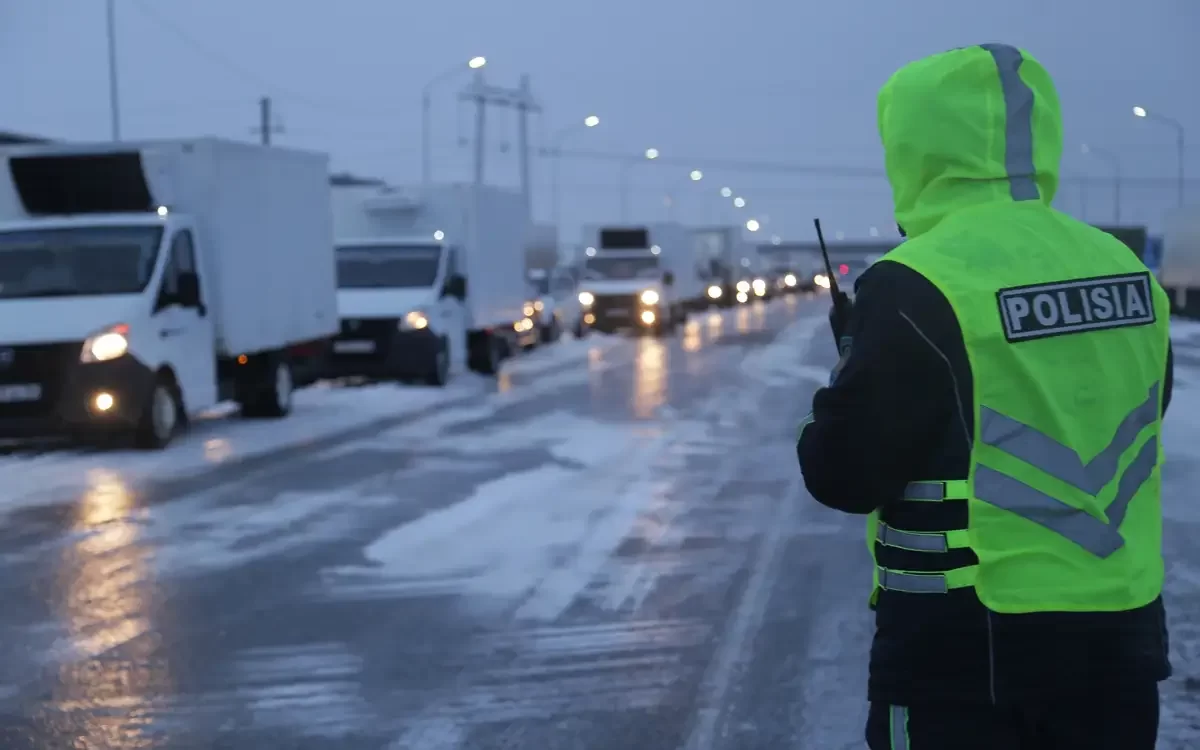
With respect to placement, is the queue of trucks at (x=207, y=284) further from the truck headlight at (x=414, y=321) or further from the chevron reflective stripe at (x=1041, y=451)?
the chevron reflective stripe at (x=1041, y=451)

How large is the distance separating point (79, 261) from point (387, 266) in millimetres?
8574

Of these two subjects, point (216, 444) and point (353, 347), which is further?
point (353, 347)

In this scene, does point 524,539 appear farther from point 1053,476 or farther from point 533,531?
point 1053,476

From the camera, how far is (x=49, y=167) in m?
17.8

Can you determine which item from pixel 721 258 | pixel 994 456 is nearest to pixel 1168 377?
pixel 994 456

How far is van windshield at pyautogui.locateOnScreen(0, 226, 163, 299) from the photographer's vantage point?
53.2 feet

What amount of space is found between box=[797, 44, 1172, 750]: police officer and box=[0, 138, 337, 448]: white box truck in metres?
13.4

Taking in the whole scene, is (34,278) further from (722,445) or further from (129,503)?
(722,445)

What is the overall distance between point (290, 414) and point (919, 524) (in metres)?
17.6

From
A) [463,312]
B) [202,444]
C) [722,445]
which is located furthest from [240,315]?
[463,312]

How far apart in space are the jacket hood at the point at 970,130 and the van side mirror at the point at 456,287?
21.7 metres

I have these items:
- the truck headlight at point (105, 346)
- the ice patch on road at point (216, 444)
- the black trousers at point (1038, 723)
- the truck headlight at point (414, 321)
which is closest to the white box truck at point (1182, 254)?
the truck headlight at point (414, 321)

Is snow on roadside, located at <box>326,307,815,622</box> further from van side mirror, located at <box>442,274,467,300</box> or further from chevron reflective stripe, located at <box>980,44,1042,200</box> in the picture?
van side mirror, located at <box>442,274,467,300</box>

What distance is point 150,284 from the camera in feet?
52.9
